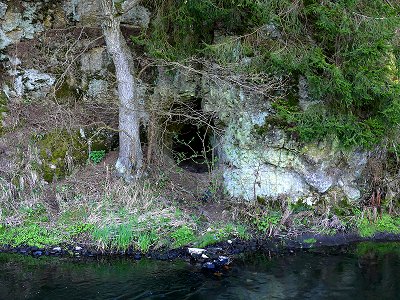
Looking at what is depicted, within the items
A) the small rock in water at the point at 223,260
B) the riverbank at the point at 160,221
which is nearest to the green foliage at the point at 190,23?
the riverbank at the point at 160,221

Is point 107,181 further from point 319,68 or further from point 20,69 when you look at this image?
point 319,68

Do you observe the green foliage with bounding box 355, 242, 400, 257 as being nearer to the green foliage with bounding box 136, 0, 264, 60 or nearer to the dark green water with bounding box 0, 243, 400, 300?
the dark green water with bounding box 0, 243, 400, 300

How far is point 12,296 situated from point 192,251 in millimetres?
3204

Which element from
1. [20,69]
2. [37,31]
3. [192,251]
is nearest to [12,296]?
[192,251]

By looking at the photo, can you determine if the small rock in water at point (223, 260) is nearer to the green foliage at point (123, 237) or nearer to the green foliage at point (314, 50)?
the green foliage at point (123, 237)

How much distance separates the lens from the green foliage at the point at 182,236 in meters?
9.04

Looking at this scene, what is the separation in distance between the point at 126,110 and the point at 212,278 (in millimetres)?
4290

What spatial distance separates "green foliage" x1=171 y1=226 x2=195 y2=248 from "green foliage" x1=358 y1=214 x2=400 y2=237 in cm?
354

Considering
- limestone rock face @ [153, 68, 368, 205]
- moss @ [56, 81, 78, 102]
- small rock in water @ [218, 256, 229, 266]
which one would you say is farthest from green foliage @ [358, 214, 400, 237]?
moss @ [56, 81, 78, 102]

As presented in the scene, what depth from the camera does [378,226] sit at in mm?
9773

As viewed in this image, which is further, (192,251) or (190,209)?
(190,209)

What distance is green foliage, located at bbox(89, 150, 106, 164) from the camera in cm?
1094

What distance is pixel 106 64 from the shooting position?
37.4ft

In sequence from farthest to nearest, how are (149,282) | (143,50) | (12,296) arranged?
(143,50)
(149,282)
(12,296)
